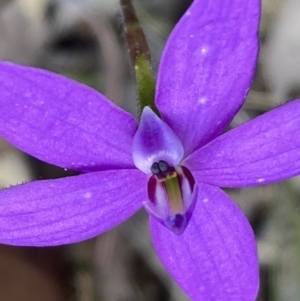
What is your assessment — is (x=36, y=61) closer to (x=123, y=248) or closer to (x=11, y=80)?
(x=123, y=248)

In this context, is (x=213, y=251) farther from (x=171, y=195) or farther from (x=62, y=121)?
(x=62, y=121)

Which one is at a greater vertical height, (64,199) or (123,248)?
(64,199)

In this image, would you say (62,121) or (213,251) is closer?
(62,121)

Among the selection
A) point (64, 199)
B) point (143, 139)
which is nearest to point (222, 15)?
point (143, 139)

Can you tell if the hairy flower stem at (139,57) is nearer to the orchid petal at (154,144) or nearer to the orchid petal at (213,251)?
the orchid petal at (154,144)

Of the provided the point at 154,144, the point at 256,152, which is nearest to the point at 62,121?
the point at 154,144

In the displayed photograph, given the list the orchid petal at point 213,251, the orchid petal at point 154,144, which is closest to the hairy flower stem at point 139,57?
the orchid petal at point 154,144
